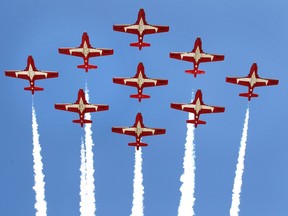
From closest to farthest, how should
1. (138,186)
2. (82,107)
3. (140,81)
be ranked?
(140,81)
(82,107)
(138,186)

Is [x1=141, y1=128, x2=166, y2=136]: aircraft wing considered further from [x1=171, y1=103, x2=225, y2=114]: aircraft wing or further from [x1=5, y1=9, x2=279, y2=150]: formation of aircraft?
[x1=171, y1=103, x2=225, y2=114]: aircraft wing

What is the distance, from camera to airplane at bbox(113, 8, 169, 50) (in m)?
88.8

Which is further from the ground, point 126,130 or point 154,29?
point 154,29

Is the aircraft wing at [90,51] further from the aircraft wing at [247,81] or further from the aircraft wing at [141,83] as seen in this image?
the aircraft wing at [247,81]

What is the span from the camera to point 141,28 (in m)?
89.1

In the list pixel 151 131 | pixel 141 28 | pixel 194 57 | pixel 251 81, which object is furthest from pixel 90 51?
pixel 251 81

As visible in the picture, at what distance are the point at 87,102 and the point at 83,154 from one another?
11.0 meters

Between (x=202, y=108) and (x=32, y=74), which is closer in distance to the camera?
(x=32, y=74)

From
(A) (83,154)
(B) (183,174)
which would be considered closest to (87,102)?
(A) (83,154)

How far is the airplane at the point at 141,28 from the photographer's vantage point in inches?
3494

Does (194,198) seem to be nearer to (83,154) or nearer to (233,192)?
(233,192)

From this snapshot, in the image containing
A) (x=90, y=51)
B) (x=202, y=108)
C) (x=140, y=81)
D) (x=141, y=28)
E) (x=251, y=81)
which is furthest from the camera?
(x=251, y=81)

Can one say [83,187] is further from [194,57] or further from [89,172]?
[194,57]

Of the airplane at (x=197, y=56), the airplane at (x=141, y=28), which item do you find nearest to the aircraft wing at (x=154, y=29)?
the airplane at (x=141, y=28)
